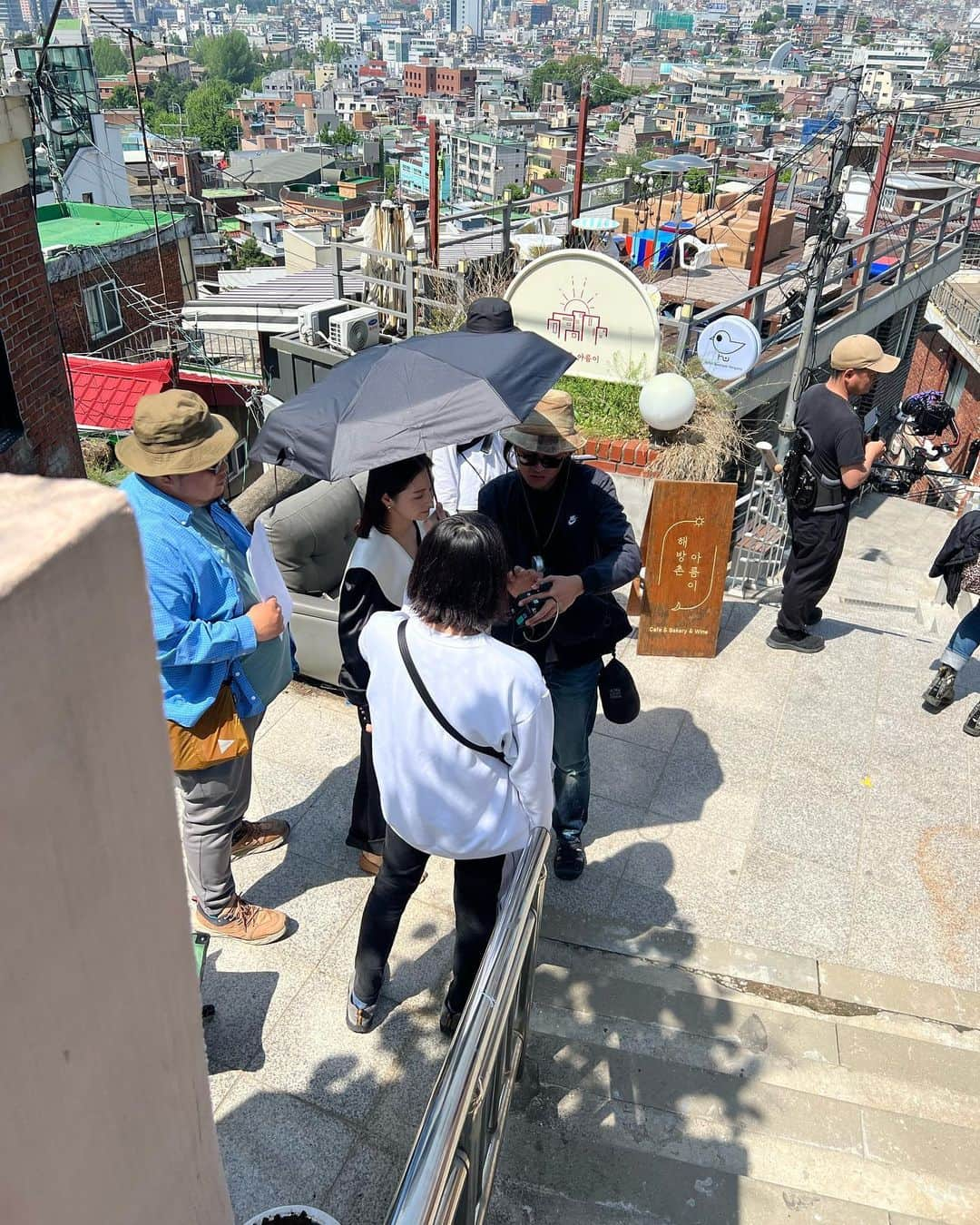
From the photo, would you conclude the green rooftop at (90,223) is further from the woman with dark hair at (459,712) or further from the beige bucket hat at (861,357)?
the woman with dark hair at (459,712)

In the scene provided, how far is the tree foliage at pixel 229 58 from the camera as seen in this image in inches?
7347

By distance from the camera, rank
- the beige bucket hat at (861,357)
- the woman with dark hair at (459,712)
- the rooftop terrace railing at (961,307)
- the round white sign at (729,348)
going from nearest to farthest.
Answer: the woman with dark hair at (459,712) < the beige bucket hat at (861,357) < the round white sign at (729,348) < the rooftop terrace railing at (961,307)

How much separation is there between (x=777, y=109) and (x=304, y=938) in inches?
6207

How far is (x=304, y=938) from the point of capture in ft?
10.6

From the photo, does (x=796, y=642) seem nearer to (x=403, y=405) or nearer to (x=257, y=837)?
(x=403, y=405)

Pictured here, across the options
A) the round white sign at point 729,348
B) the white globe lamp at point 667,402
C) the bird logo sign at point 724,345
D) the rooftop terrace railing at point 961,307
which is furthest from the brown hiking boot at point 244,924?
the rooftop terrace railing at point 961,307

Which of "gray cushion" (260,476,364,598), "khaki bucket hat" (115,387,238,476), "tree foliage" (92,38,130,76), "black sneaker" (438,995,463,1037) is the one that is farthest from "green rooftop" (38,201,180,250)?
"tree foliage" (92,38,130,76)

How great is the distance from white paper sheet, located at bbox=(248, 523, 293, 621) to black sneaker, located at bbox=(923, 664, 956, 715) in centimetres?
355

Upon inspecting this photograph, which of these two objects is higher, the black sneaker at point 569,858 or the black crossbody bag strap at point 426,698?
the black crossbody bag strap at point 426,698

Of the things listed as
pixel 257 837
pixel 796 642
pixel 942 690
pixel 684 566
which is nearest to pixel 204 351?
pixel 684 566

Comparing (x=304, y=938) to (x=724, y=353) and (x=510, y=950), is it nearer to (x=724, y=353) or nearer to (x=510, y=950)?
(x=510, y=950)

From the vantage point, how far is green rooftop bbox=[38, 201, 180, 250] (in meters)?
18.0

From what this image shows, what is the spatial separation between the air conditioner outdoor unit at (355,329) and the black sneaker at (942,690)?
773 cm

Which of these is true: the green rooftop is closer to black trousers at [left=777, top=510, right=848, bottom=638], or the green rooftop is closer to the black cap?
the black cap
